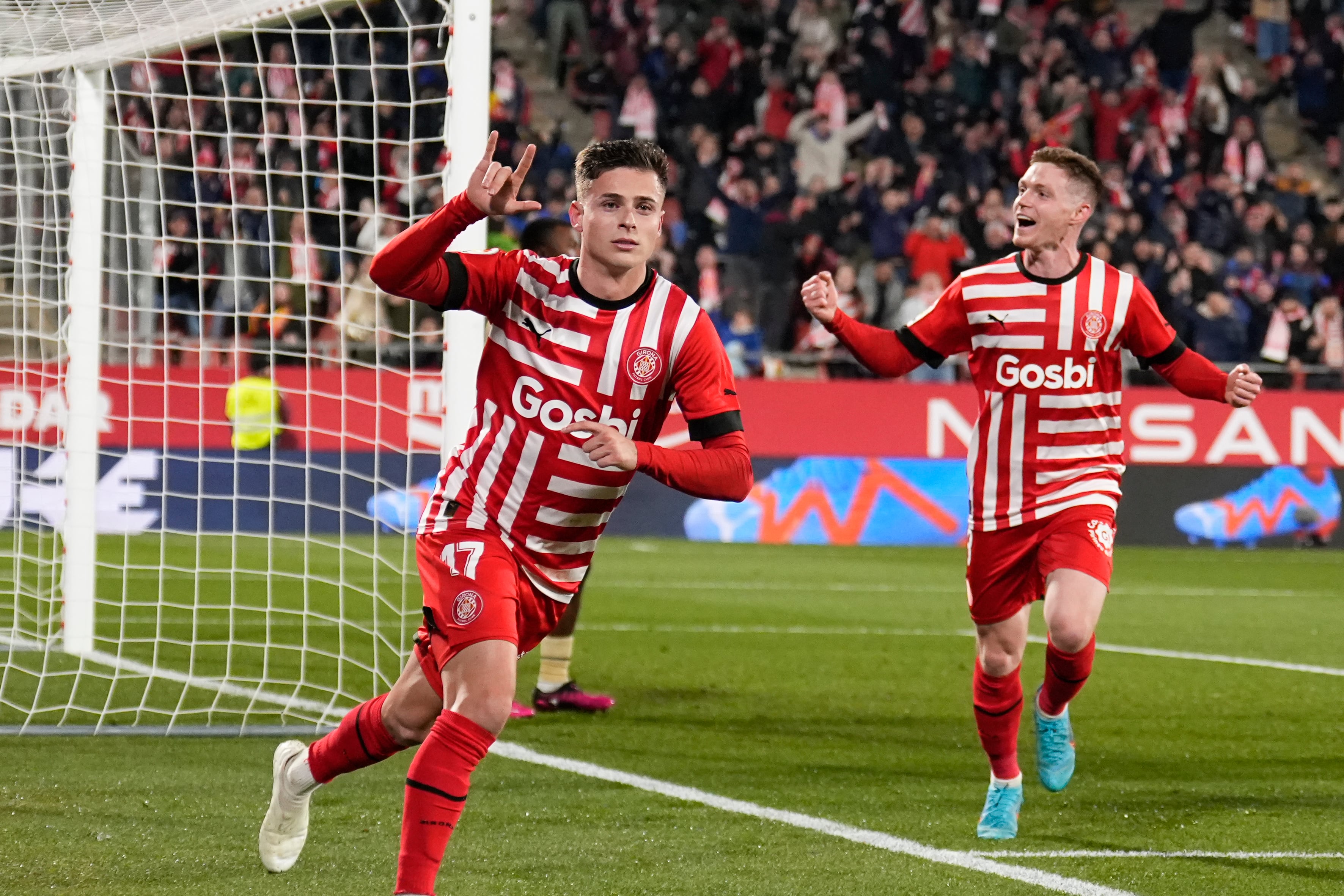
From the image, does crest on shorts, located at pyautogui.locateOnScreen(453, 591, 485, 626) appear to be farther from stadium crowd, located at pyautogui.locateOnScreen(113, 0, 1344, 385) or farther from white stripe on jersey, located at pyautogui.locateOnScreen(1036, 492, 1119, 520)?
stadium crowd, located at pyautogui.locateOnScreen(113, 0, 1344, 385)

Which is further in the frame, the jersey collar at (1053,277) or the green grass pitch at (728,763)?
the jersey collar at (1053,277)

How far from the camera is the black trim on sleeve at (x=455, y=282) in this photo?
383cm

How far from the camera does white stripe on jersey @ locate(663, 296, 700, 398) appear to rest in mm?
3873

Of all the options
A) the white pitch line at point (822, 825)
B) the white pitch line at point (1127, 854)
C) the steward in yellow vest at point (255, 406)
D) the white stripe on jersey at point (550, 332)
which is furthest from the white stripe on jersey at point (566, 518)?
the steward in yellow vest at point (255, 406)

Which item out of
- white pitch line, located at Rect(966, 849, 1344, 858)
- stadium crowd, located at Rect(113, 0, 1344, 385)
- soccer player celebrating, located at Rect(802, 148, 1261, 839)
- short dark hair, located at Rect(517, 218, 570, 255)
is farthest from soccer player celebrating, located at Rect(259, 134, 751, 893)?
stadium crowd, located at Rect(113, 0, 1344, 385)

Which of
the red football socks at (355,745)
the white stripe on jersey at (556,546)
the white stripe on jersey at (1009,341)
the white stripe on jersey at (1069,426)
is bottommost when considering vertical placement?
the red football socks at (355,745)

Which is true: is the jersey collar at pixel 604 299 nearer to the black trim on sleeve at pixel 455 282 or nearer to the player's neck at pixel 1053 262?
the black trim on sleeve at pixel 455 282

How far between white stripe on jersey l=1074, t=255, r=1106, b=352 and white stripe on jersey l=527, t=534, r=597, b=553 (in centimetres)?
A: 187

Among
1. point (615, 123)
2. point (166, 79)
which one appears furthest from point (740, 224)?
point (166, 79)

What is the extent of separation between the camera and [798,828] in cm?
489

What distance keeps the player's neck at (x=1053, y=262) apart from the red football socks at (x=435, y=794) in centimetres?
243

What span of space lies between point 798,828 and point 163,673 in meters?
3.70

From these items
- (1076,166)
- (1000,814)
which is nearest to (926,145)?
(1076,166)

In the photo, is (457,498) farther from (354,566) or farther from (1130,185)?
(1130,185)
